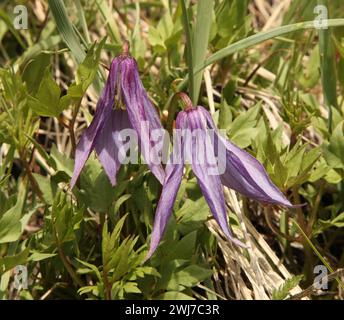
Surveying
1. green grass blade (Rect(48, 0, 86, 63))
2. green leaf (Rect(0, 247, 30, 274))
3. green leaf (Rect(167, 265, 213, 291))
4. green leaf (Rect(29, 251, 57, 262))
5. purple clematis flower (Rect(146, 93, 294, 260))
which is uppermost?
green grass blade (Rect(48, 0, 86, 63))

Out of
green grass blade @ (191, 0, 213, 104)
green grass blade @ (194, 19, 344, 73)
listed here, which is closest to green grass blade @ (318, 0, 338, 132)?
green grass blade @ (194, 19, 344, 73)

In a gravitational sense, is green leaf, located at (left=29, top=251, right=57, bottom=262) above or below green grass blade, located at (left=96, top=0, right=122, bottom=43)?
below

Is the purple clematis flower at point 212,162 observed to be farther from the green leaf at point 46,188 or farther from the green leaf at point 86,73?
the green leaf at point 46,188

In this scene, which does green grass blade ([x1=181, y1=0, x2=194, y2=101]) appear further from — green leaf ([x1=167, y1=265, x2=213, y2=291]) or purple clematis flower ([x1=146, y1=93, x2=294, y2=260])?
green leaf ([x1=167, y1=265, x2=213, y2=291])

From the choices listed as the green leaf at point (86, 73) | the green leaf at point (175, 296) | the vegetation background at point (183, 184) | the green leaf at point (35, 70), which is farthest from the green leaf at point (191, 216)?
the green leaf at point (35, 70)
